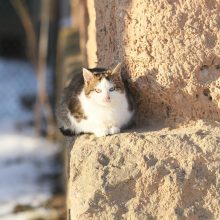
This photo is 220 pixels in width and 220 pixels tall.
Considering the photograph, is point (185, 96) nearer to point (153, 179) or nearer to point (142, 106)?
point (142, 106)

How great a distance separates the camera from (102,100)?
8.03ft

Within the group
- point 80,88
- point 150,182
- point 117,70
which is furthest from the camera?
point 80,88

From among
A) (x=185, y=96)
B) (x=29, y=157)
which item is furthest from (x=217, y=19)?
(x=29, y=157)

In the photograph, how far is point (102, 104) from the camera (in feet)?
8.12

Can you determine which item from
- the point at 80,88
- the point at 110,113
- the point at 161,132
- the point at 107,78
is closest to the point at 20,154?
the point at 80,88

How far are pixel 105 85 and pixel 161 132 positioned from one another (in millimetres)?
287

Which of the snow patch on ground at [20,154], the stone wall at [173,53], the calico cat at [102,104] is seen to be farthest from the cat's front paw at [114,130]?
the snow patch on ground at [20,154]

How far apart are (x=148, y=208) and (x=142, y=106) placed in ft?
1.32

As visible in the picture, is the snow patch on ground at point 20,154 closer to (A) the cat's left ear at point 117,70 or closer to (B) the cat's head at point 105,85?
(B) the cat's head at point 105,85

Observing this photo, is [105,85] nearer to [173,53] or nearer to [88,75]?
[88,75]

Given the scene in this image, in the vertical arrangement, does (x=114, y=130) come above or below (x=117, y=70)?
below

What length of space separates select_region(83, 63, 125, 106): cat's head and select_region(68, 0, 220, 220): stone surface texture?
0.05 metres

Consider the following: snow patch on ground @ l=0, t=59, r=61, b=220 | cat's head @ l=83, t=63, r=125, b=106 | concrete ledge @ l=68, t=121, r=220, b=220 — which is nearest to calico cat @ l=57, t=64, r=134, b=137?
cat's head @ l=83, t=63, r=125, b=106

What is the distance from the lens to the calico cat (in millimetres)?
2412
